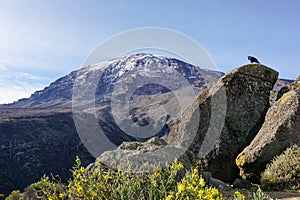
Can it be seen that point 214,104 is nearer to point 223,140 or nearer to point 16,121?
point 223,140

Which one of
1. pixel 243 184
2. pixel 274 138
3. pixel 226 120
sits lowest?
pixel 243 184

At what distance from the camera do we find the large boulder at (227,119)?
984cm

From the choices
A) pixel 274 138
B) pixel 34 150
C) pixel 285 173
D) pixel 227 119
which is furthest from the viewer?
pixel 34 150

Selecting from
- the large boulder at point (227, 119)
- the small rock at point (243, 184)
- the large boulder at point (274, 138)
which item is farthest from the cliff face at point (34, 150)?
the large boulder at point (274, 138)

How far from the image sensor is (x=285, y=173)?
24.7 feet

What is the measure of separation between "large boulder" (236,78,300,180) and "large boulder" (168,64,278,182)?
898 mm

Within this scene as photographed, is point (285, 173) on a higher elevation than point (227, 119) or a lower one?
lower

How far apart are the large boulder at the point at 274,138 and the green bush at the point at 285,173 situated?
0.39 metres

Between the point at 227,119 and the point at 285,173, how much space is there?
3.32 meters

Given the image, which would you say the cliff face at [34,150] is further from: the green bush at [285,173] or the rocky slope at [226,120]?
the green bush at [285,173]

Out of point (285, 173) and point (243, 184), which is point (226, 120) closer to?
point (243, 184)

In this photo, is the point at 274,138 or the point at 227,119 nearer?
the point at 274,138

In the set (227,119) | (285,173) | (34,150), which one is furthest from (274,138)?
(34,150)

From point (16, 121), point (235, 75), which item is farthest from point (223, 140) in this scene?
point (16, 121)
